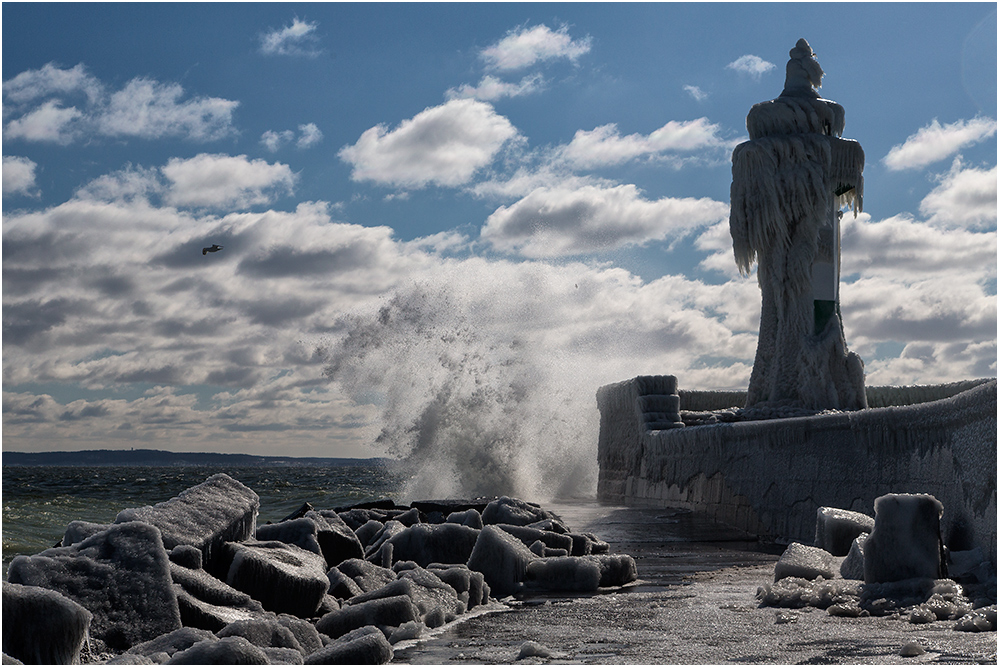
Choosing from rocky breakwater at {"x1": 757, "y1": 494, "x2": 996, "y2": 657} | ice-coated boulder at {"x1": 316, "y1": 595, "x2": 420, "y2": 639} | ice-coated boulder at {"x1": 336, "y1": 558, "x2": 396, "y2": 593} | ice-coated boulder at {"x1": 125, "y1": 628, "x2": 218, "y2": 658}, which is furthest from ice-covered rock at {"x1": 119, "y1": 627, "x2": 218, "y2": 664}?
rocky breakwater at {"x1": 757, "y1": 494, "x2": 996, "y2": 657}

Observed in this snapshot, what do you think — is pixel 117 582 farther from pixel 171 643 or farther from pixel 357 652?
pixel 357 652

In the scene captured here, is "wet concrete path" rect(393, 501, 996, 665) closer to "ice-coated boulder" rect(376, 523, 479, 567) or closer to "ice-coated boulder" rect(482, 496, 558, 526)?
"ice-coated boulder" rect(376, 523, 479, 567)

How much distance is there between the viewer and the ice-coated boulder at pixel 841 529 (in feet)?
14.3

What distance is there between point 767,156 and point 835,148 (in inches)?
36.4

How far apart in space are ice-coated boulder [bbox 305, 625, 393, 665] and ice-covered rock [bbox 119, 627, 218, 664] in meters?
0.30

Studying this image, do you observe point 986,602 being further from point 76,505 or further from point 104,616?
point 76,505

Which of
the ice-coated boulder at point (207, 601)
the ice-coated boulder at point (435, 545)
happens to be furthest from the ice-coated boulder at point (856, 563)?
the ice-coated boulder at point (207, 601)

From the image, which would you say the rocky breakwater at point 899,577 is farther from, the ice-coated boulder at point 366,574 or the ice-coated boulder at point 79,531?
the ice-coated boulder at point 79,531

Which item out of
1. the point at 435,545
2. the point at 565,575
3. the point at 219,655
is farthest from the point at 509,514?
the point at 219,655

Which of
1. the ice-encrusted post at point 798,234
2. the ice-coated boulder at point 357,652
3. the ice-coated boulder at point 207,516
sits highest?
the ice-encrusted post at point 798,234

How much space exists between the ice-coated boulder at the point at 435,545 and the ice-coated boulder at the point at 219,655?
2.16m

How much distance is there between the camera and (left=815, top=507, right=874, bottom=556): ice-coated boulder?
4.36m

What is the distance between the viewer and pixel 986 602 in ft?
9.75

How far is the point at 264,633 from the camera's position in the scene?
260 cm
